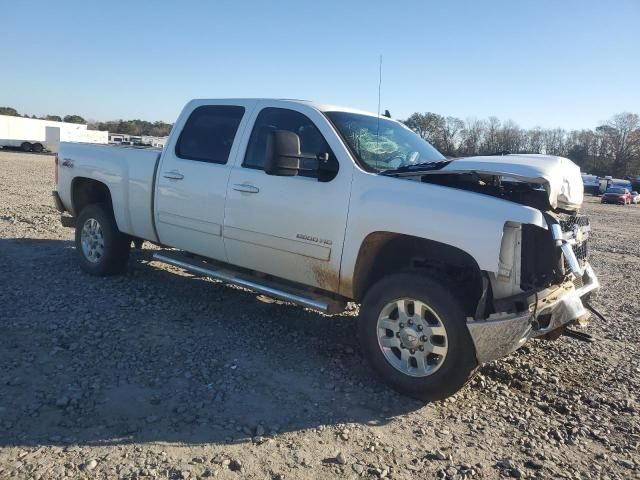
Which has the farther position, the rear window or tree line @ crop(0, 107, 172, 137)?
tree line @ crop(0, 107, 172, 137)

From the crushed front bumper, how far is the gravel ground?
52 cm

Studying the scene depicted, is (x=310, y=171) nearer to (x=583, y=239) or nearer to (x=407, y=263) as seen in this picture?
(x=407, y=263)

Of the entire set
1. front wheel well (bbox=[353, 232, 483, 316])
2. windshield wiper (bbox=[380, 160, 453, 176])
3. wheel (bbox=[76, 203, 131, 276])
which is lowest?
wheel (bbox=[76, 203, 131, 276])

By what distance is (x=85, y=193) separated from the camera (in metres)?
6.84

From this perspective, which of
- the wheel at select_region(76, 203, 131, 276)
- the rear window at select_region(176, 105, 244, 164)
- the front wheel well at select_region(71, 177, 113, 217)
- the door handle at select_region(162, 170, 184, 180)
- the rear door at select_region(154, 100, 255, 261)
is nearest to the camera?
the rear door at select_region(154, 100, 255, 261)

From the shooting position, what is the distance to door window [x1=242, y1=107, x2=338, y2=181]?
466 centimetres

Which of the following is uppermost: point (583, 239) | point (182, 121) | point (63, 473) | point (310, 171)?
point (182, 121)

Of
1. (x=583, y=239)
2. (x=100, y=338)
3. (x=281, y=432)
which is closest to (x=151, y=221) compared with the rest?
(x=100, y=338)

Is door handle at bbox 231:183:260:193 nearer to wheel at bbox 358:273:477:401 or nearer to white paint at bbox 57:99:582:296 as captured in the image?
white paint at bbox 57:99:582:296

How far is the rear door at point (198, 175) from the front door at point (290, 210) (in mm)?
167

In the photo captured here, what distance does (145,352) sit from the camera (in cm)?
440

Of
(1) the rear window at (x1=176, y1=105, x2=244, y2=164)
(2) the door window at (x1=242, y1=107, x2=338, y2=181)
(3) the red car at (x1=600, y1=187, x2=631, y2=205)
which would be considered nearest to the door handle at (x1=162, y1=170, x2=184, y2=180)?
(1) the rear window at (x1=176, y1=105, x2=244, y2=164)

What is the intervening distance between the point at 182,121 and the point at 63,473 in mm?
3835

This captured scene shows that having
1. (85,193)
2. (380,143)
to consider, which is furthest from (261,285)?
(85,193)
